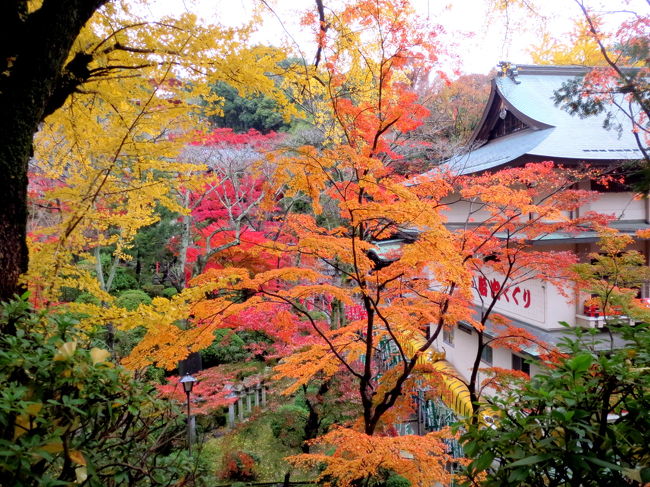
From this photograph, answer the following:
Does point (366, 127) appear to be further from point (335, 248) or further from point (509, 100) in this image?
point (509, 100)

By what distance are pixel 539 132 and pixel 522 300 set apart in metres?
4.35

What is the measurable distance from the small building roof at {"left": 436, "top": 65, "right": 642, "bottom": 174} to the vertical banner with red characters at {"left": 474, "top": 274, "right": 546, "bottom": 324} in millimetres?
2889

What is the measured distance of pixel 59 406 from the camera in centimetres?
147

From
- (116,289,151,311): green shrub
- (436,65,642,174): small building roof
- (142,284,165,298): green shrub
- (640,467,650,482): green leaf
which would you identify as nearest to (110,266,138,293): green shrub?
(142,284,165,298): green shrub

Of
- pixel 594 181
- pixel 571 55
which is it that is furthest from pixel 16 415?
pixel 571 55

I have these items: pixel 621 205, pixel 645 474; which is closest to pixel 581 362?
pixel 645 474

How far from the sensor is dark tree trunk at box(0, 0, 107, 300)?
2.22m

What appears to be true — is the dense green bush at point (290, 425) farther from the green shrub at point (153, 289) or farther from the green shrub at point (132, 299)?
the green shrub at point (153, 289)

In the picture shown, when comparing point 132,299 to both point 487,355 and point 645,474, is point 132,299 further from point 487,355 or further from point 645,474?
point 645,474

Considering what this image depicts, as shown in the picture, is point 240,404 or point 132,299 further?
point 132,299

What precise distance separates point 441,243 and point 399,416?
3.85 metres

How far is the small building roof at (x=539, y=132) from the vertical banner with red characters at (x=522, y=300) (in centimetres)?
289

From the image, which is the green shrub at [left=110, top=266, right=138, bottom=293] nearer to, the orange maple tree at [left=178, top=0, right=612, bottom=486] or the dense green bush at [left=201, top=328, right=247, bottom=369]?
the dense green bush at [left=201, top=328, right=247, bottom=369]

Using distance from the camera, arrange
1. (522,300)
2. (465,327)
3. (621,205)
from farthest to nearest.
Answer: (465,327) < (522,300) < (621,205)
